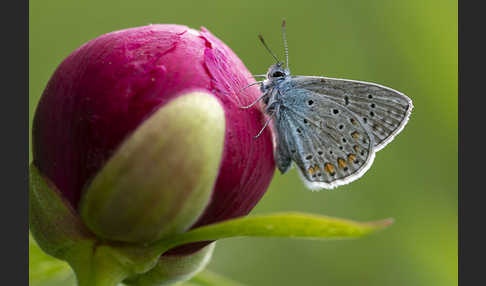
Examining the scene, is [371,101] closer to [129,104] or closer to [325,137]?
[325,137]

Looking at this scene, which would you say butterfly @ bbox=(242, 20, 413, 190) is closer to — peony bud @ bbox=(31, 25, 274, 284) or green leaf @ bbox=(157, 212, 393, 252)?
peony bud @ bbox=(31, 25, 274, 284)

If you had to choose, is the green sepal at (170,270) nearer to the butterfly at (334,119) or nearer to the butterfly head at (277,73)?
the butterfly at (334,119)

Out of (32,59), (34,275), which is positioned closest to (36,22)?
(32,59)

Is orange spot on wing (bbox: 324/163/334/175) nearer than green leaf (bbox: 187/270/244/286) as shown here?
No

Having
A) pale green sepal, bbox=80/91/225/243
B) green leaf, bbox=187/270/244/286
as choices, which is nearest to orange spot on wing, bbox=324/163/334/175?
green leaf, bbox=187/270/244/286

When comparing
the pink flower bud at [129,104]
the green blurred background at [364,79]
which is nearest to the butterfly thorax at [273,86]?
the pink flower bud at [129,104]

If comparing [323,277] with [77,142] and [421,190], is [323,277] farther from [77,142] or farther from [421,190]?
[77,142]

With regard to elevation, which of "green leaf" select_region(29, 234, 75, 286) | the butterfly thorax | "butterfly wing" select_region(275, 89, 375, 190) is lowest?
"green leaf" select_region(29, 234, 75, 286)
